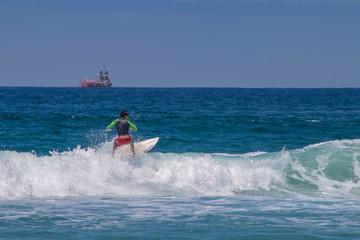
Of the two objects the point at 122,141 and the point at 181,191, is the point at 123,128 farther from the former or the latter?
the point at 181,191

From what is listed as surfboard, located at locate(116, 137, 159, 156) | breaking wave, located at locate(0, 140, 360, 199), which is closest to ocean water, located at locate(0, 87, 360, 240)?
breaking wave, located at locate(0, 140, 360, 199)

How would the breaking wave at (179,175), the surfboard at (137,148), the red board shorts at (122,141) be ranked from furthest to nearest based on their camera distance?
the surfboard at (137,148)
the red board shorts at (122,141)
the breaking wave at (179,175)

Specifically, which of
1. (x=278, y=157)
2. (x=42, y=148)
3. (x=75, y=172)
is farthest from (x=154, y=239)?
(x=42, y=148)

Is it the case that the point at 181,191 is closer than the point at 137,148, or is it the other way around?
the point at 181,191

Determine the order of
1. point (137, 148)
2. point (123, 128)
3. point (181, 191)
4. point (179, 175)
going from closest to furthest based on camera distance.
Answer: point (181, 191) → point (123, 128) → point (179, 175) → point (137, 148)

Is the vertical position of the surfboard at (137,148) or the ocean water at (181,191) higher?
the surfboard at (137,148)

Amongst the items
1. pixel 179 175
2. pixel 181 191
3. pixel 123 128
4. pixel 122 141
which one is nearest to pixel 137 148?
pixel 122 141

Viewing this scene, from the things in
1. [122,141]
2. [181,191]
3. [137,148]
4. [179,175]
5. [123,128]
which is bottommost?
[181,191]

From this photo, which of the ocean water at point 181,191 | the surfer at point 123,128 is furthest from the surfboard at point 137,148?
the ocean water at point 181,191

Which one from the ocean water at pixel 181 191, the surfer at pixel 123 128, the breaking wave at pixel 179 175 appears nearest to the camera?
the ocean water at pixel 181 191

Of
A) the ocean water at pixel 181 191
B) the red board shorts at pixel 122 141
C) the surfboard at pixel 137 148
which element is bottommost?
the ocean water at pixel 181 191

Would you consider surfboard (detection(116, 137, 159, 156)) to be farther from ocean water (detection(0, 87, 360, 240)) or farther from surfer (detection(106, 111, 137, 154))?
ocean water (detection(0, 87, 360, 240))

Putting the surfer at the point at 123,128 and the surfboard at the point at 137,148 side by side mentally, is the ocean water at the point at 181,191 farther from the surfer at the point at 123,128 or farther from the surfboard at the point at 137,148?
the surfer at the point at 123,128

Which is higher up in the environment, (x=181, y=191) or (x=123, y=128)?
(x=123, y=128)
